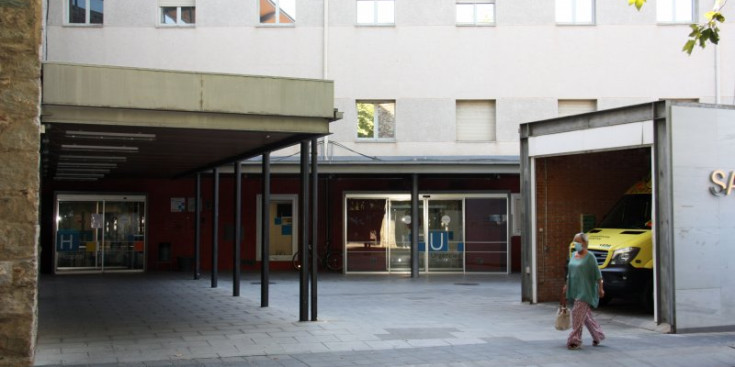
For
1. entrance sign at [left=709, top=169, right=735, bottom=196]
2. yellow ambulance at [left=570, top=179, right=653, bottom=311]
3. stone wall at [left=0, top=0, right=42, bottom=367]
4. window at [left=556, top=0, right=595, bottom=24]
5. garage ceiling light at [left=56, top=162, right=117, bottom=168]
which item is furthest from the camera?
window at [left=556, top=0, right=595, bottom=24]

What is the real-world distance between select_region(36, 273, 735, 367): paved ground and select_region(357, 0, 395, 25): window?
978 centimetres

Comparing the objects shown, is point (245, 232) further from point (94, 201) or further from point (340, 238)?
point (94, 201)

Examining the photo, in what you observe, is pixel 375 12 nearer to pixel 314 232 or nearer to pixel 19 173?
pixel 314 232

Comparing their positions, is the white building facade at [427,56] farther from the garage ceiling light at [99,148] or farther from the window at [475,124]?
the garage ceiling light at [99,148]

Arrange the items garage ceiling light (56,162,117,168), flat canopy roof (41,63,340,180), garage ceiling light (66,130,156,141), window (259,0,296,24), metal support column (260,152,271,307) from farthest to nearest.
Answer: window (259,0,296,24)
garage ceiling light (56,162,117,168)
metal support column (260,152,271,307)
garage ceiling light (66,130,156,141)
flat canopy roof (41,63,340,180)

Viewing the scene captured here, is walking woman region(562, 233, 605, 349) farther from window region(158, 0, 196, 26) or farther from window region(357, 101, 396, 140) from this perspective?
window region(158, 0, 196, 26)

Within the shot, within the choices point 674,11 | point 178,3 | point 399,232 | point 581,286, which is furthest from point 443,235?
point 581,286

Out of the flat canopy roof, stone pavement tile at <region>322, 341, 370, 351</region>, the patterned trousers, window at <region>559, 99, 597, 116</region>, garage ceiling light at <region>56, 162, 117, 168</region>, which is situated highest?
window at <region>559, 99, 597, 116</region>

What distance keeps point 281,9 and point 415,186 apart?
24.0ft

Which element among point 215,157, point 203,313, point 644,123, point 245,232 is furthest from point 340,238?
point 644,123

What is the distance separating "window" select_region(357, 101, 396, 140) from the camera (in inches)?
935

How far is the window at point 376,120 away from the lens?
2375 centimetres

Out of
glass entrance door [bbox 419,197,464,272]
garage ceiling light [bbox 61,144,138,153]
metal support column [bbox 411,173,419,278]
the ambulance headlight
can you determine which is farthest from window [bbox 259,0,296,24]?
the ambulance headlight

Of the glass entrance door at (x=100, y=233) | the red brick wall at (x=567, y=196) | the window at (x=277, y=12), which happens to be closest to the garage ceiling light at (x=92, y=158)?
the glass entrance door at (x=100, y=233)
